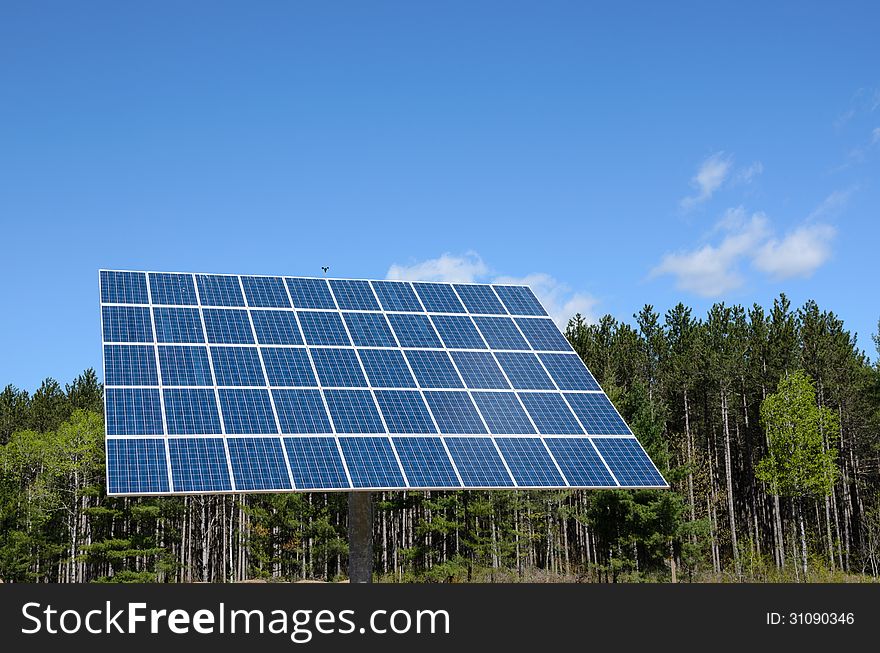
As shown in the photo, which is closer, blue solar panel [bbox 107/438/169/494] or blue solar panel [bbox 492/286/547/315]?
blue solar panel [bbox 107/438/169/494]

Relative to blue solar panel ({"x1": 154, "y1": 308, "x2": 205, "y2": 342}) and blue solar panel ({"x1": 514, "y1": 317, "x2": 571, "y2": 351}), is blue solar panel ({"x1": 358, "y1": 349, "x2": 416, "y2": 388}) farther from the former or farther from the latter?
blue solar panel ({"x1": 514, "y1": 317, "x2": 571, "y2": 351})

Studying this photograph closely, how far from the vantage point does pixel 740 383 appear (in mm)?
59188

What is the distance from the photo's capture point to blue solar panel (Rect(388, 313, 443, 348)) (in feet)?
80.4

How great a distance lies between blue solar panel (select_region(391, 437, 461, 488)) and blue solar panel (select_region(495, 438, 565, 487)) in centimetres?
151

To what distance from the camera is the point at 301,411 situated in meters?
20.7

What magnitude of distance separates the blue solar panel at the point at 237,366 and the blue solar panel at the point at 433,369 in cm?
409

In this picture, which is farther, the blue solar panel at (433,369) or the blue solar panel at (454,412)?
the blue solar panel at (433,369)

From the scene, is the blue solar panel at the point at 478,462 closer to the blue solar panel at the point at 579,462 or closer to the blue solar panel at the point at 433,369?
the blue solar panel at the point at 579,462

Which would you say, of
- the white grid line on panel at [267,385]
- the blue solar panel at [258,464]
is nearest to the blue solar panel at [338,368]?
the white grid line on panel at [267,385]

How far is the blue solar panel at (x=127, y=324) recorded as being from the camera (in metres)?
22.0

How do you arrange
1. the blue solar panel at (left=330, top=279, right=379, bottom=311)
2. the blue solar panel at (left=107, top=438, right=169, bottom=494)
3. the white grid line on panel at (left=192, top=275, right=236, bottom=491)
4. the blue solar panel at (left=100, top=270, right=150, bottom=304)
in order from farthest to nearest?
1. the blue solar panel at (left=330, top=279, right=379, bottom=311)
2. the blue solar panel at (left=100, top=270, right=150, bottom=304)
3. the white grid line on panel at (left=192, top=275, right=236, bottom=491)
4. the blue solar panel at (left=107, top=438, right=169, bottom=494)

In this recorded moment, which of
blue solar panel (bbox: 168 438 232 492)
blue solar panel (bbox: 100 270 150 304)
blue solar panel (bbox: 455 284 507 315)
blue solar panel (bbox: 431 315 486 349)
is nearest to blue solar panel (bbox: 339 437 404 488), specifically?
blue solar panel (bbox: 168 438 232 492)
